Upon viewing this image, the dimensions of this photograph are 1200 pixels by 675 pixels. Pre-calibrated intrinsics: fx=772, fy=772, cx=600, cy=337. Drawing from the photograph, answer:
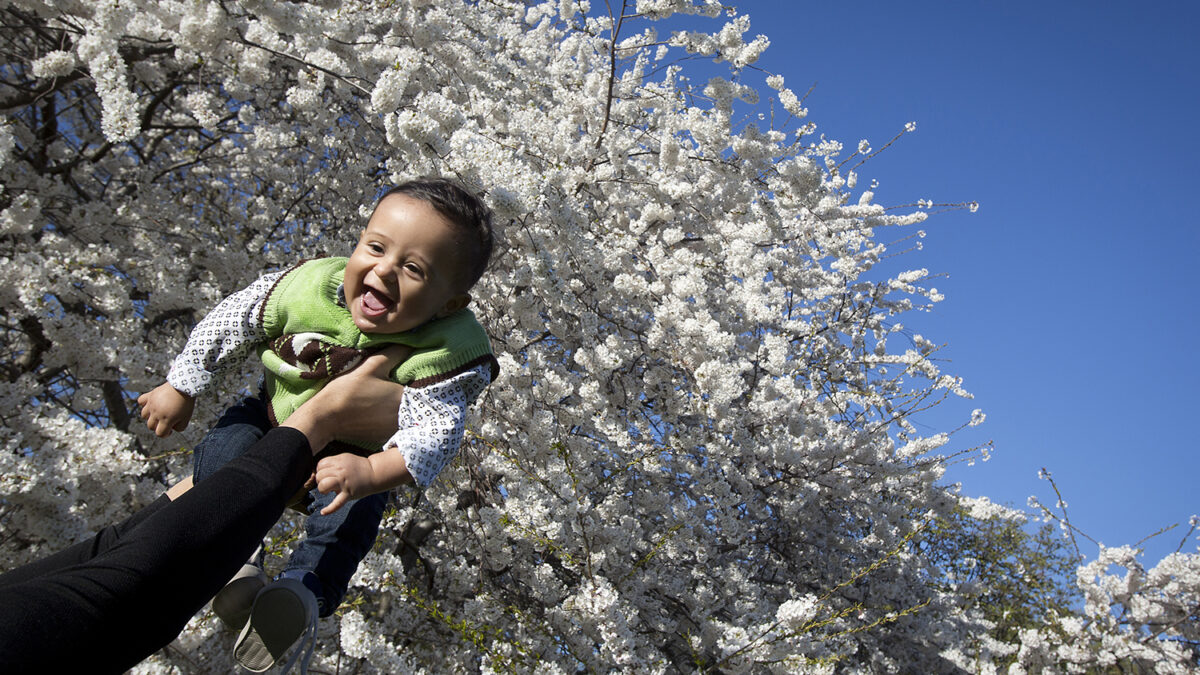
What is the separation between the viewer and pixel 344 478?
139 centimetres

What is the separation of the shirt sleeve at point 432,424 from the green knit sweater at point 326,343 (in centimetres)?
3

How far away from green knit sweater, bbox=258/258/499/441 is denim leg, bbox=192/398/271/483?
0.06 meters

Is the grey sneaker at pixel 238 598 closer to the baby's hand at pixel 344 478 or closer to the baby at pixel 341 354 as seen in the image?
the baby at pixel 341 354

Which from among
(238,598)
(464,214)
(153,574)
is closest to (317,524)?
(238,598)

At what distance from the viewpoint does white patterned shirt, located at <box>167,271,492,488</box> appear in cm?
153

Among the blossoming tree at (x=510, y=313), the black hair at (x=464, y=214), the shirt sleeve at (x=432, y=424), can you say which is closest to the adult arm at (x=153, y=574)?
the shirt sleeve at (x=432, y=424)

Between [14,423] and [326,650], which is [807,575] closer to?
[326,650]

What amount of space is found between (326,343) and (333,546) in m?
0.46

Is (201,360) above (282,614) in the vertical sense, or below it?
above

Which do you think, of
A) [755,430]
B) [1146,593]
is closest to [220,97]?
[755,430]

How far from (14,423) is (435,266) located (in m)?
2.06

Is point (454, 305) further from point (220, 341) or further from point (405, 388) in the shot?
point (220, 341)

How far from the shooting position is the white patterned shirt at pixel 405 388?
5.01ft

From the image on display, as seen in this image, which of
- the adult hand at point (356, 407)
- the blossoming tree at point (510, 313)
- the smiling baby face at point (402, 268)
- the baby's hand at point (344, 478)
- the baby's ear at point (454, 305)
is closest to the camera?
the baby's hand at point (344, 478)
